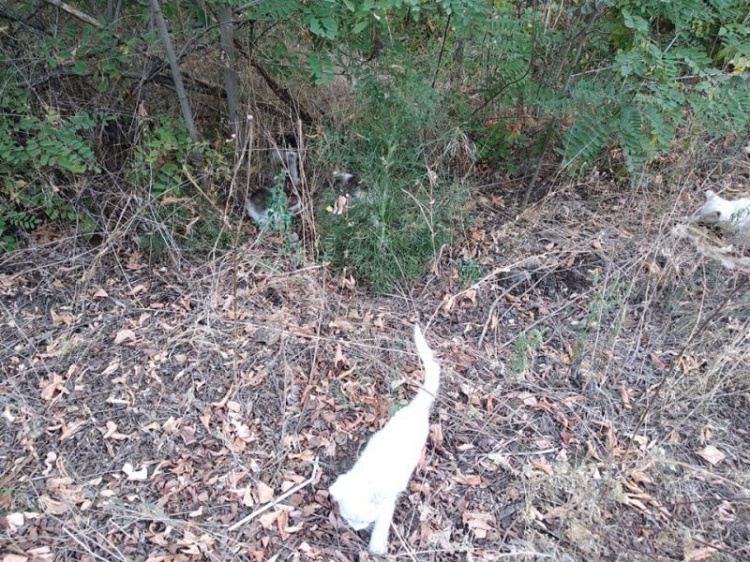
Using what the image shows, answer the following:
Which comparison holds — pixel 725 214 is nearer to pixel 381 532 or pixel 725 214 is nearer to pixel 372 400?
pixel 372 400

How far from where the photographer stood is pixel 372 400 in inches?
77.4

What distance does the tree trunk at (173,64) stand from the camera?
89.5 inches

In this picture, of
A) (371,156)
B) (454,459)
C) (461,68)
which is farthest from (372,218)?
(461,68)

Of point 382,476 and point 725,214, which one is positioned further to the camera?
point 725,214

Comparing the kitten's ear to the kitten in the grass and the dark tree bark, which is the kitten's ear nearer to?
the kitten in the grass

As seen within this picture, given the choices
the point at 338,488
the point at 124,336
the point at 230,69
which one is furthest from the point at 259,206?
the point at 338,488

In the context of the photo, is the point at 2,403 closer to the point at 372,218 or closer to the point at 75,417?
the point at 75,417

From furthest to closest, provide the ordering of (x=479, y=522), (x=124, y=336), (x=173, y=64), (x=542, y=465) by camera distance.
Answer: (x=173, y=64), (x=124, y=336), (x=542, y=465), (x=479, y=522)

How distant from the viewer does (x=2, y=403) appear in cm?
189

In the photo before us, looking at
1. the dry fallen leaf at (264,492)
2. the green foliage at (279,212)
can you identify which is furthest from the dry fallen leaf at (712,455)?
the green foliage at (279,212)

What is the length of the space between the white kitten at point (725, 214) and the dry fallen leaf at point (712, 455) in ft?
4.51

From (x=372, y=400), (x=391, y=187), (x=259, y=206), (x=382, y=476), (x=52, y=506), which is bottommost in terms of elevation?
(x=52, y=506)

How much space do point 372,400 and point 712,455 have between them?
126 centimetres

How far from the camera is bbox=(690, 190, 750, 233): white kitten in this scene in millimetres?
2682
